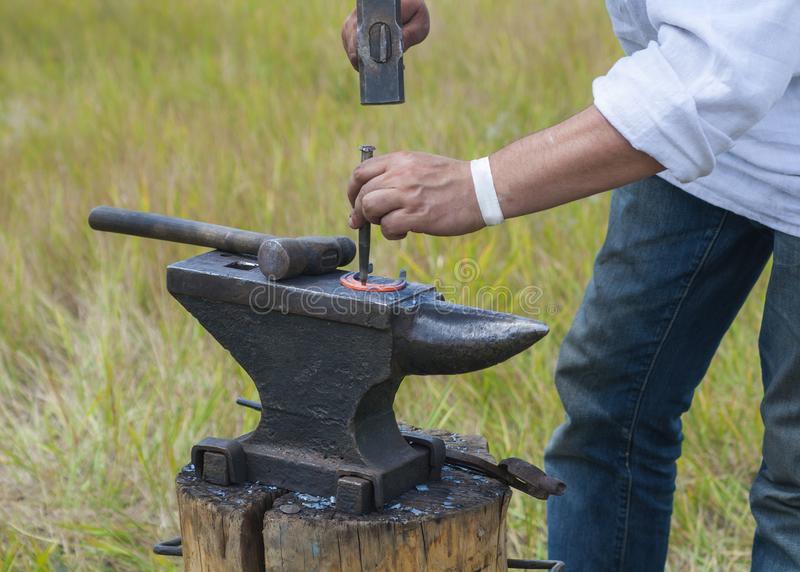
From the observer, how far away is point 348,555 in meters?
1.66

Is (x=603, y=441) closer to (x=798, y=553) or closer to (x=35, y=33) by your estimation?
(x=798, y=553)

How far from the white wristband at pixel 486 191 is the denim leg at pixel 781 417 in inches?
23.2

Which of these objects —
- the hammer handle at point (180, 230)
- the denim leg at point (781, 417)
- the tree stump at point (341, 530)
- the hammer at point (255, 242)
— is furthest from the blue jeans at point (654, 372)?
the hammer handle at point (180, 230)

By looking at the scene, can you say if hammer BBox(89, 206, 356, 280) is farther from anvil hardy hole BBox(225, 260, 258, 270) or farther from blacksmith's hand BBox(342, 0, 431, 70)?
blacksmith's hand BBox(342, 0, 431, 70)

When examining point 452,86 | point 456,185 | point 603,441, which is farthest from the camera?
point 452,86

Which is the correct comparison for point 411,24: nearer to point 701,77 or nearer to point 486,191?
point 486,191

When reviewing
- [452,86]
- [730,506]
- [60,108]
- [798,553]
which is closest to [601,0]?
[452,86]

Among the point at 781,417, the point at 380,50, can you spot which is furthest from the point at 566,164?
the point at 781,417

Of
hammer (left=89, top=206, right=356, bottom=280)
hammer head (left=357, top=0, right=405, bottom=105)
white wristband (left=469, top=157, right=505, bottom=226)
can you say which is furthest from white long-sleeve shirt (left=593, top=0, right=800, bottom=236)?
hammer (left=89, top=206, right=356, bottom=280)

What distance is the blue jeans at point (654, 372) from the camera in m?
1.94

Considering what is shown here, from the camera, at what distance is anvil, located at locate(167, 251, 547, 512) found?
64.4 inches

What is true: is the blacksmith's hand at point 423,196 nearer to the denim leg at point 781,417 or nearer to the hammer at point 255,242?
the hammer at point 255,242

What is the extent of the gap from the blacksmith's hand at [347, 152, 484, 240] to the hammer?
0.14 m

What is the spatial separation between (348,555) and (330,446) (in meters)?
0.18
